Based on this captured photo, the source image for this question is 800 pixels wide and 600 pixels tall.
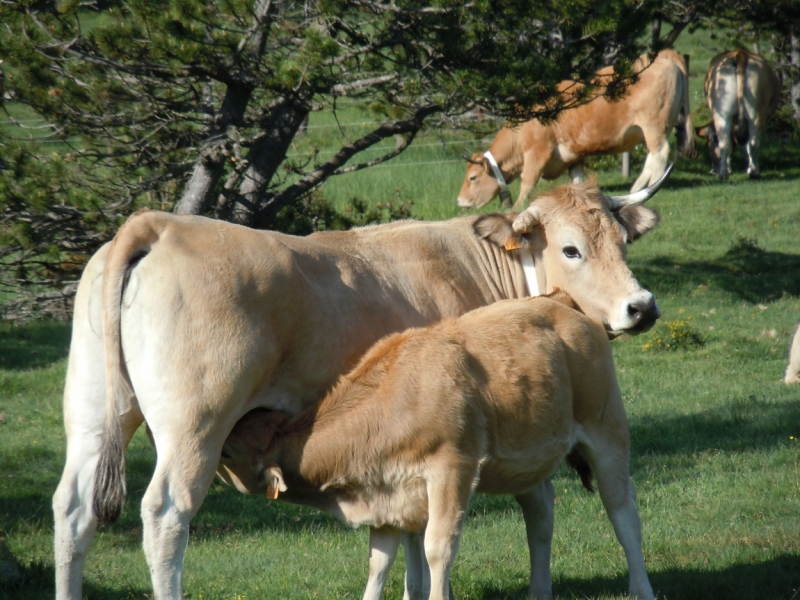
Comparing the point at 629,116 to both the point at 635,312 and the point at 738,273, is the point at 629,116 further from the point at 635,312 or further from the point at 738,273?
the point at 635,312

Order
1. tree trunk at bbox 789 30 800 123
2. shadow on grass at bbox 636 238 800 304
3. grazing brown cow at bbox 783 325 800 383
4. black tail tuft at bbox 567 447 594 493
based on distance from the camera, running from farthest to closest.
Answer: tree trunk at bbox 789 30 800 123
shadow on grass at bbox 636 238 800 304
grazing brown cow at bbox 783 325 800 383
black tail tuft at bbox 567 447 594 493

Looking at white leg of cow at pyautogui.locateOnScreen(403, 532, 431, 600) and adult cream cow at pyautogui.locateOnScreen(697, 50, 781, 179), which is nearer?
white leg of cow at pyautogui.locateOnScreen(403, 532, 431, 600)

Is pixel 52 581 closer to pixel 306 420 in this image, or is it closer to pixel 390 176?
pixel 306 420

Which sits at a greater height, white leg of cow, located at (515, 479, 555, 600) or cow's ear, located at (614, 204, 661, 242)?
cow's ear, located at (614, 204, 661, 242)

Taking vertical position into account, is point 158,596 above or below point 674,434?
above

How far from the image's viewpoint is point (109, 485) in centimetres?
451

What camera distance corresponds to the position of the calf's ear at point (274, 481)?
4.41 meters

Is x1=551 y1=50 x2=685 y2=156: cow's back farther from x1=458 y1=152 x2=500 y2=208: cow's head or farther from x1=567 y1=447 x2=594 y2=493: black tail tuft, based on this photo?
x1=567 y1=447 x2=594 y2=493: black tail tuft

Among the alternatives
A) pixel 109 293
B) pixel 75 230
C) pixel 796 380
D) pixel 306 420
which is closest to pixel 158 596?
pixel 306 420

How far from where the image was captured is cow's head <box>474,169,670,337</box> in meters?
6.25

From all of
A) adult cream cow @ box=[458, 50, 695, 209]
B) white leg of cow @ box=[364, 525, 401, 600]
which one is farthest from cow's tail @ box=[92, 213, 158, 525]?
adult cream cow @ box=[458, 50, 695, 209]

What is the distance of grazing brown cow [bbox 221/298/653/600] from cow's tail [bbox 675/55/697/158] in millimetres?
15550

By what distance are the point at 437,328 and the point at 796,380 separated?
641 centimetres

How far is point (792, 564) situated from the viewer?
5859 mm
